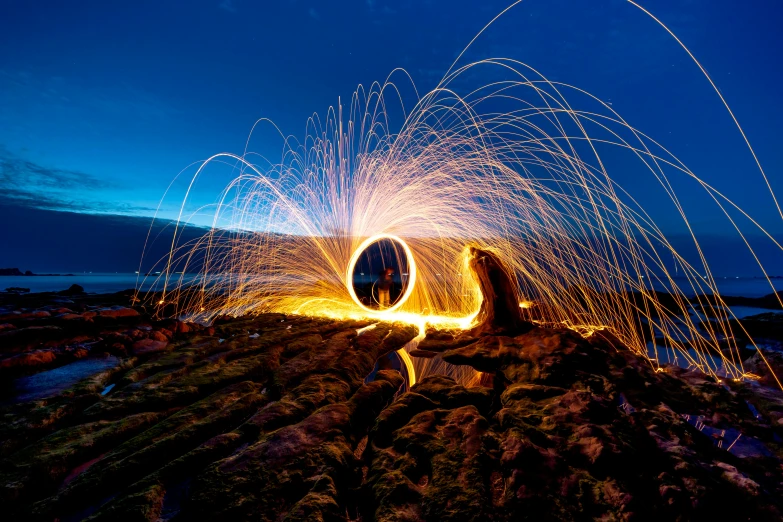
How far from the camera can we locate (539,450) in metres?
2.58

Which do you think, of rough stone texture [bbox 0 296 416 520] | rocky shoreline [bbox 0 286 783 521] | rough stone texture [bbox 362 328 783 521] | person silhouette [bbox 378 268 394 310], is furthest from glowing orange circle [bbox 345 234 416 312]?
rough stone texture [bbox 362 328 783 521]

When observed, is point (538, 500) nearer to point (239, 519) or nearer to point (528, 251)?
point (239, 519)

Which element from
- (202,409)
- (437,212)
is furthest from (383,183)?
(202,409)

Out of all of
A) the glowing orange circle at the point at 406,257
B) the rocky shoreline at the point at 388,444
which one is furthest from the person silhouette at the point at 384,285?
the rocky shoreline at the point at 388,444

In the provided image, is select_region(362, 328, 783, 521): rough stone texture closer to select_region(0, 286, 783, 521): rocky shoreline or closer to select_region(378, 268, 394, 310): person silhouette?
select_region(0, 286, 783, 521): rocky shoreline

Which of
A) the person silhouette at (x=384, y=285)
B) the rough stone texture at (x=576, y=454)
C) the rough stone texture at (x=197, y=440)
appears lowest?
the rough stone texture at (x=197, y=440)

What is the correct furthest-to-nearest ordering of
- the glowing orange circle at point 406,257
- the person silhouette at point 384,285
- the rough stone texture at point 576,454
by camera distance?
the person silhouette at point 384,285 < the glowing orange circle at point 406,257 < the rough stone texture at point 576,454

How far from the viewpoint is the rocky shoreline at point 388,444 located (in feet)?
7.13

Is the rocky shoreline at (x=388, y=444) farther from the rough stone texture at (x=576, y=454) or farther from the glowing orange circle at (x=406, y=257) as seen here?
the glowing orange circle at (x=406, y=257)

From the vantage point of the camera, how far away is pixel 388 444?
2988 millimetres

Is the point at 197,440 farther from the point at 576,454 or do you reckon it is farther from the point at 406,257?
the point at 406,257

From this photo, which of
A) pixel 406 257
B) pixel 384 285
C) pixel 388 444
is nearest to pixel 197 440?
pixel 388 444

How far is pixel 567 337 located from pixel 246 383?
15.6 ft

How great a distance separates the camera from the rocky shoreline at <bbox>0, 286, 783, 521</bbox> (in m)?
2.17
